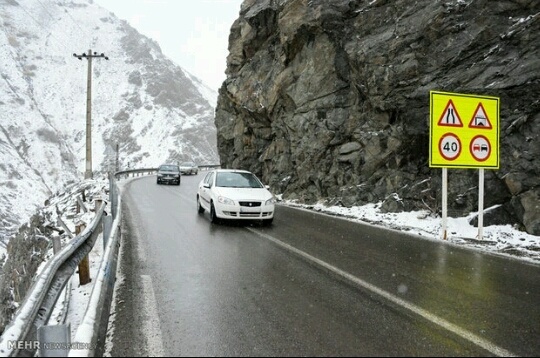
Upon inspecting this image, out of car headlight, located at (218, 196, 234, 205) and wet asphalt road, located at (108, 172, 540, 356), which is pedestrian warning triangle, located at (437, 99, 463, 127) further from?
car headlight, located at (218, 196, 234, 205)

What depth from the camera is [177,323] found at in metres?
4.32

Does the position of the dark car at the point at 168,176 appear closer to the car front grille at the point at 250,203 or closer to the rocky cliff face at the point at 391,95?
the rocky cliff face at the point at 391,95

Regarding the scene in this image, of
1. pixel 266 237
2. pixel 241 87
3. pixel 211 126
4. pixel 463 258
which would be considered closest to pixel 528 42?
pixel 463 258

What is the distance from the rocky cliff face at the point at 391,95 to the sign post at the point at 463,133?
45.6 inches

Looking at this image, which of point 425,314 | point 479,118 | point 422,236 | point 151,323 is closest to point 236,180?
point 422,236

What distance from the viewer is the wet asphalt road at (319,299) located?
12.6 feet

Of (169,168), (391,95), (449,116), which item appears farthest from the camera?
(169,168)

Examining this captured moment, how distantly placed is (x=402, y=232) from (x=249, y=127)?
57.3 ft

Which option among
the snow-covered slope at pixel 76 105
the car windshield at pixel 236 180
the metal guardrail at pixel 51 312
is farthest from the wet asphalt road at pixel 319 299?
the snow-covered slope at pixel 76 105

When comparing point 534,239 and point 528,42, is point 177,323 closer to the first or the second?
point 534,239

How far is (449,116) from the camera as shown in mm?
9688

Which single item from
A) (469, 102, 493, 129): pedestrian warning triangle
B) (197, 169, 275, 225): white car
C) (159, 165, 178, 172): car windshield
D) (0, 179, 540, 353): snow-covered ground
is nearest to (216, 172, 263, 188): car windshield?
(197, 169, 275, 225): white car

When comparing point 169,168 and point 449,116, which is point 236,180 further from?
point 169,168

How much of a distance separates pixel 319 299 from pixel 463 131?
6.80 m
